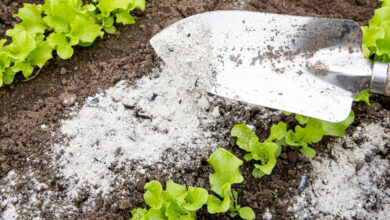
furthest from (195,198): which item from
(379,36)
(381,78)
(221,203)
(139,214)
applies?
(379,36)

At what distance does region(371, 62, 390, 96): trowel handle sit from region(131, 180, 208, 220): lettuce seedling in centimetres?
81

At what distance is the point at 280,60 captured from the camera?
1.59 m

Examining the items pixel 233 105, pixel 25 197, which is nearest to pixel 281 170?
pixel 233 105

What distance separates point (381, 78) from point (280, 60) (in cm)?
41

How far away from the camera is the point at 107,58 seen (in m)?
2.04

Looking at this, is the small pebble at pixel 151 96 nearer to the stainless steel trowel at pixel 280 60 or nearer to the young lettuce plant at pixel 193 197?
the stainless steel trowel at pixel 280 60

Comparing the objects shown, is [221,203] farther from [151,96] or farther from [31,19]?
[31,19]

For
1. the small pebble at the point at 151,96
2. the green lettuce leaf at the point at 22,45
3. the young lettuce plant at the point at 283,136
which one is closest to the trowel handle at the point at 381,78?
the young lettuce plant at the point at 283,136

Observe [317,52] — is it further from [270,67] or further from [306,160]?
[306,160]

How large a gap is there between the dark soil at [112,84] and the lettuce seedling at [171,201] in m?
0.17

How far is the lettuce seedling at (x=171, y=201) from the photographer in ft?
4.68

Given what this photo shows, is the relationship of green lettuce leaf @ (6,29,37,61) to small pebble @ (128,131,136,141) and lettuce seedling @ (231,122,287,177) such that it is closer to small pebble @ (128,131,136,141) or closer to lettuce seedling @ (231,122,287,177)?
small pebble @ (128,131,136,141)

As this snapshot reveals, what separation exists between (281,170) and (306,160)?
132 mm

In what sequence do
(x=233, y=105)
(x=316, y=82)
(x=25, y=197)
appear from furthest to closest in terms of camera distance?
(x=233, y=105) → (x=25, y=197) → (x=316, y=82)
